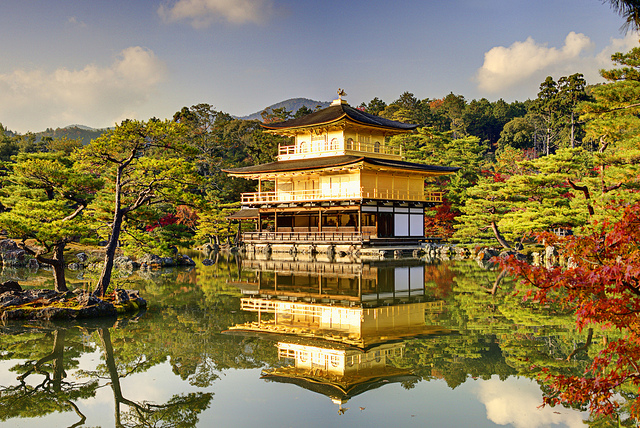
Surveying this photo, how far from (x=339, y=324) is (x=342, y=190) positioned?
2403 centimetres

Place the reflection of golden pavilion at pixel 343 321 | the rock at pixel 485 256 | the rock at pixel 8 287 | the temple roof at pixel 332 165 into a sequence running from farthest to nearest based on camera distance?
1. the temple roof at pixel 332 165
2. the rock at pixel 485 256
3. the rock at pixel 8 287
4. the reflection of golden pavilion at pixel 343 321

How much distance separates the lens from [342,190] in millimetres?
34094

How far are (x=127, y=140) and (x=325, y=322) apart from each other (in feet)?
19.9

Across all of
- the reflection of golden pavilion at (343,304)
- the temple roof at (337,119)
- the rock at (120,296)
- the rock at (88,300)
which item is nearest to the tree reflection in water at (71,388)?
the rock at (88,300)

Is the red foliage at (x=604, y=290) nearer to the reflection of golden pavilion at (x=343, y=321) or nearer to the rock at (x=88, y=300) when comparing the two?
the reflection of golden pavilion at (x=343, y=321)

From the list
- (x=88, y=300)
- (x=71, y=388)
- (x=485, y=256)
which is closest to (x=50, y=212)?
(x=88, y=300)

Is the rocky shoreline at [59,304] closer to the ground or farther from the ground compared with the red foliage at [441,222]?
closer to the ground

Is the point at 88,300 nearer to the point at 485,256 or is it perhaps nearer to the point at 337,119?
the point at 485,256

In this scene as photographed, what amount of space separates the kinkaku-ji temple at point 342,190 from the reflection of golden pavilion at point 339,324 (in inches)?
478

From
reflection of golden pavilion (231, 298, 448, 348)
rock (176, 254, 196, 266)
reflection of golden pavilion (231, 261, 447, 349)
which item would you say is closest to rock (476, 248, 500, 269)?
reflection of golden pavilion (231, 261, 447, 349)

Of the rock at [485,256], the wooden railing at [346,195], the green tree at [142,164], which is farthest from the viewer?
the wooden railing at [346,195]

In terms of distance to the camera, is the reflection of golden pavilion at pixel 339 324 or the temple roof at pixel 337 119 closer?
the reflection of golden pavilion at pixel 339 324

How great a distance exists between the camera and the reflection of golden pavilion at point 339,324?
23.2 ft

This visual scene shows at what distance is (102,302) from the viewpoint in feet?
37.8
